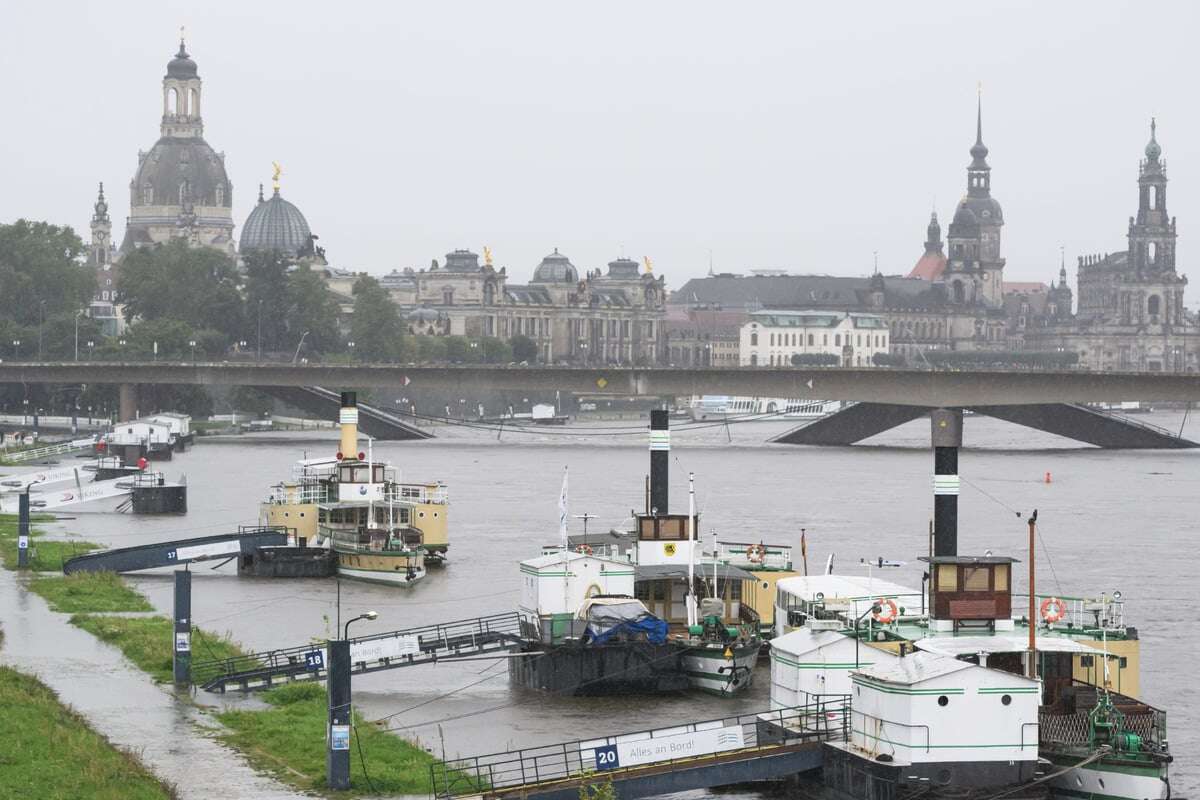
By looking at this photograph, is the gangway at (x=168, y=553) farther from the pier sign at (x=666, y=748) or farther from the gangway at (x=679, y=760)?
the pier sign at (x=666, y=748)

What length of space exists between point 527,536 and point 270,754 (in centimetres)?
3914

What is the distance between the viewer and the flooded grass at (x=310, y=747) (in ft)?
117

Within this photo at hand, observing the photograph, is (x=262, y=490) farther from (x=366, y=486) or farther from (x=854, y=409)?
(x=854, y=409)

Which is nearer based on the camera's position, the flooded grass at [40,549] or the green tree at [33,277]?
the flooded grass at [40,549]

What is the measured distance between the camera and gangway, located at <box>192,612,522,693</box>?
43.3 meters

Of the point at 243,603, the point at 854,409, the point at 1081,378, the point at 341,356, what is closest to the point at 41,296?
the point at 341,356

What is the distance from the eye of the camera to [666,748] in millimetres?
33688

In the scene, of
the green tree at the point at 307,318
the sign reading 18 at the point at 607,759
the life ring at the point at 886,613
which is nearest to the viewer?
the sign reading 18 at the point at 607,759

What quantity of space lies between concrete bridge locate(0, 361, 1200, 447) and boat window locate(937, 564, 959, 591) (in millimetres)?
84655

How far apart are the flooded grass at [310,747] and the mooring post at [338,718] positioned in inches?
11.6

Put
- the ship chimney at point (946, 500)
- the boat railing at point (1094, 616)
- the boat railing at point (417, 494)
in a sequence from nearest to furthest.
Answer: the boat railing at point (1094, 616)
the ship chimney at point (946, 500)
the boat railing at point (417, 494)

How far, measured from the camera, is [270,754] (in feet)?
123

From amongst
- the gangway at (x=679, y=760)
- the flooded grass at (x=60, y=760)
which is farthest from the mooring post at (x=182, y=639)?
the gangway at (x=679, y=760)

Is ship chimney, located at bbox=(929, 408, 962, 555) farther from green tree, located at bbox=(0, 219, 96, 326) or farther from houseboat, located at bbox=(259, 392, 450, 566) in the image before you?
green tree, located at bbox=(0, 219, 96, 326)
